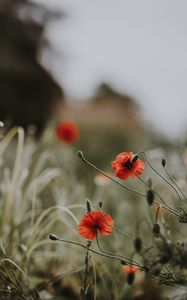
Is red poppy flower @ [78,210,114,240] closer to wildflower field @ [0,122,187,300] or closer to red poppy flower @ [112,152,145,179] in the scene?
wildflower field @ [0,122,187,300]

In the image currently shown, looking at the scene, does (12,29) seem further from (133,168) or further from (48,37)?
(133,168)

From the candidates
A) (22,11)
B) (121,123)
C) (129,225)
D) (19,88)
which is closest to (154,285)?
(129,225)

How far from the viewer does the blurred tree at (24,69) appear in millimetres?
6629

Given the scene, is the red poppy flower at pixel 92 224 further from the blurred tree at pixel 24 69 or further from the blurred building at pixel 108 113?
the blurred building at pixel 108 113

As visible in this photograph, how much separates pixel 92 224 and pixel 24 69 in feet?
19.0

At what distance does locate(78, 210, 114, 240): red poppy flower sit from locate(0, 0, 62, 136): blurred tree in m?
5.24

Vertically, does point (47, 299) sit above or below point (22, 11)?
below

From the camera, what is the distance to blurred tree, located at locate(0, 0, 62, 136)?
21.7ft

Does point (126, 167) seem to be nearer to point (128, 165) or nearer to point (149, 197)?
point (128, 165)

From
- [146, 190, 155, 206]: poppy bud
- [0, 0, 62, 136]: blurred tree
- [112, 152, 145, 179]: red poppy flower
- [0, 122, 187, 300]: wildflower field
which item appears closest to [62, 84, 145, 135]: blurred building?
[0, 0, 62, 136]: blurred tree

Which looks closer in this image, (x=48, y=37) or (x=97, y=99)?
(x=48, y=37)

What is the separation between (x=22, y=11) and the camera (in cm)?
684

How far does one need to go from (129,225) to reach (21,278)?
4.14ft

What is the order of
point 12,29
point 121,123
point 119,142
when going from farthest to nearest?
1. point 121,123
2. point 119,142
3. point 12,29
